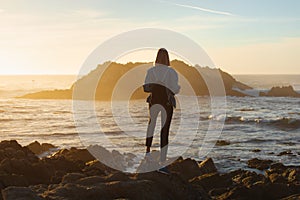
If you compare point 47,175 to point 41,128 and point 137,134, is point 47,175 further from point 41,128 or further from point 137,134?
point 41,128

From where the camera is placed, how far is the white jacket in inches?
305

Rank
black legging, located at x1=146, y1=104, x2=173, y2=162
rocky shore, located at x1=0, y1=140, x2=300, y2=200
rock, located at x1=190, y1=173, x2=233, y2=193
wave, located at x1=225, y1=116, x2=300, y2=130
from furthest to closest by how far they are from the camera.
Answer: wave, located at x1=225, y1=116, x2=300, y2=130, rock, located at x1=190, y1=173, x2=233, y2=193, black legging, located at x1=146, y1=104, x2=173, y2=162, rocky shore, located at x1=0, y1=140, x2=300, y2=200

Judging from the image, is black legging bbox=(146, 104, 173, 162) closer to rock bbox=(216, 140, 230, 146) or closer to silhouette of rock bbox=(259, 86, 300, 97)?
rock bbox=(216, 140, 230, 146)

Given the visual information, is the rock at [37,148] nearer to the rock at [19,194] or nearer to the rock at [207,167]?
the rock at [207,167]

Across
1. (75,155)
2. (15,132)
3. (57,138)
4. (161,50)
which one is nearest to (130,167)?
(75,155)

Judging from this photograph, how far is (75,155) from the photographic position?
15625mm

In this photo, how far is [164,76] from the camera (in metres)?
7.78

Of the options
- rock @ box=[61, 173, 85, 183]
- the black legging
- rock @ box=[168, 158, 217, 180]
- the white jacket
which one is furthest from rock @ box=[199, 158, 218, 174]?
rock @ box=[61, 173, 85, 183]

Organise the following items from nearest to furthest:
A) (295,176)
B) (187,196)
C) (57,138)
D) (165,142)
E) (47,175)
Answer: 1. (187,196)
2. (165,142)
3. (47,175)
4. (295,176)
5. (57,138)

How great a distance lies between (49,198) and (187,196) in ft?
8.15

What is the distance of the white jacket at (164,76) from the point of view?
25.5 ft

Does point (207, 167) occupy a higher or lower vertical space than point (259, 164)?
higher

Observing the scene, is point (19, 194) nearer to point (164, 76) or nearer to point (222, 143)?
point (164, 76)

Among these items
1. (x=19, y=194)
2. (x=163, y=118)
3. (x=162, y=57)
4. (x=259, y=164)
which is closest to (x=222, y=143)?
(x=259, y=164)
